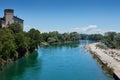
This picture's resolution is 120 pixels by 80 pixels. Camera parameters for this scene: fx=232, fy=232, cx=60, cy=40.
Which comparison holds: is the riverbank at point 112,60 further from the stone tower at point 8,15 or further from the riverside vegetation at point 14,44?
the stone tower at point 8,15

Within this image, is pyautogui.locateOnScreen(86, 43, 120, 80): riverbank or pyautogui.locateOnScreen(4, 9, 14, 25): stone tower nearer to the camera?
pyautogui.locateOnScreen(86, 43, 120, 80): riverbank

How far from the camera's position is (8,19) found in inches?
3376

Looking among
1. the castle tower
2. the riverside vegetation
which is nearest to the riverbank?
Result: the riverside vegetation

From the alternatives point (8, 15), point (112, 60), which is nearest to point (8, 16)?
point (8, 15)

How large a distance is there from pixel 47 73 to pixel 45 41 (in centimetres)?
8604

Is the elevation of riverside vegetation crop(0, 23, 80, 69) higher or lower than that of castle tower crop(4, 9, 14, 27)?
lower

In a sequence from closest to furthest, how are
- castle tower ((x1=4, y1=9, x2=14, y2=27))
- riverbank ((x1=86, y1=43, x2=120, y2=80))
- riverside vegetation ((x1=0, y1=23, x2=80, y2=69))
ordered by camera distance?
riverbank ((x1=86, y1=43, x2=120, y2=80)), riverside vegetation ((x1=0, y1=23, x2=80, y2=69)), castle tower ((x1=4, y1=9, x2=14, y2=27))

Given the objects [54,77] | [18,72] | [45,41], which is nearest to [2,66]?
[18,72]

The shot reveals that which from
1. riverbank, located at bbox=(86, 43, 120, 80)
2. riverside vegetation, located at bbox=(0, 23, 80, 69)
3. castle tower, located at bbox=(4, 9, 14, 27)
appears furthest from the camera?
castle tower, located at bbox=(4, 9, 14, 27)

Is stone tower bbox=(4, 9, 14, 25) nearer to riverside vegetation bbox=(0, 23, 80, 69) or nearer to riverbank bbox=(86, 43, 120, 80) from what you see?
riverside vegetation bbox=(0, 23, 80, 69)

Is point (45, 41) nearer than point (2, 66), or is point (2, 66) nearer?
point (2, 66)

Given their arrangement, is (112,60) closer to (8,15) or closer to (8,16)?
(8,16)

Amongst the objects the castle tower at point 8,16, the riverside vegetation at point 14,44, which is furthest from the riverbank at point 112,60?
the castle tower at point 8,16

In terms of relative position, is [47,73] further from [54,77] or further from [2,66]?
[2,66]
